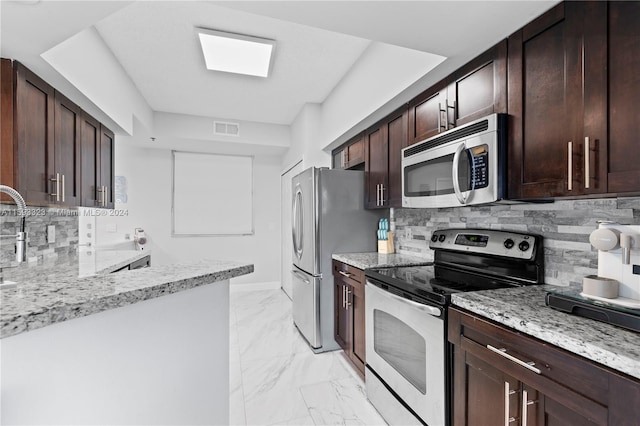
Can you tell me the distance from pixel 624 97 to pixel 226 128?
4.23 m

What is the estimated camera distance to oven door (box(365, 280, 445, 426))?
→ 1456mm

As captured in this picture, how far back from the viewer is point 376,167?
275 centimetres

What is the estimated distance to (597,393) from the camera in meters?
0.85

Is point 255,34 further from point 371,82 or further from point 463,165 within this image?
point 463,165

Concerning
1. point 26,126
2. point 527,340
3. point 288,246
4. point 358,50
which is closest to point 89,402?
point 527,340

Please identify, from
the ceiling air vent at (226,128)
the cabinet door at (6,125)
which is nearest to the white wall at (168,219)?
the ceiling air vent at (226,128)

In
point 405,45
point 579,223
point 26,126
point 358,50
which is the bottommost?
point 579,223

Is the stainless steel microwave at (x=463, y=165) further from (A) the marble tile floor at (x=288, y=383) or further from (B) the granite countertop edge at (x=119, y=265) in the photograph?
(B) the granite countertop edge at (x=119, y=265)

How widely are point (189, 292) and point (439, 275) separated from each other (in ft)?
4.74

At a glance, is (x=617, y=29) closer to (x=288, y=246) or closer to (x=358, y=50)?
(x=358, y=50)

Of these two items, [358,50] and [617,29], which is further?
[358,50]

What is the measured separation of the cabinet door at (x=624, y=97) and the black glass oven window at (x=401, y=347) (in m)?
1.06

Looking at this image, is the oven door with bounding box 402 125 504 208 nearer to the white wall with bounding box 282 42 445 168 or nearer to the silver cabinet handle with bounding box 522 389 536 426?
the white wall with bounding box 282 42 445 168

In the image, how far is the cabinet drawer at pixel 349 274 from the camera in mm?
2371
